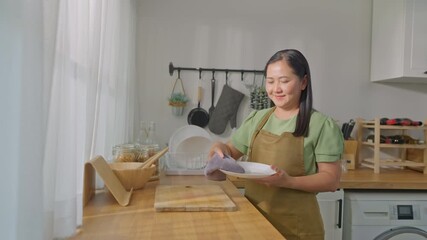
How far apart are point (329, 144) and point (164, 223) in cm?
56

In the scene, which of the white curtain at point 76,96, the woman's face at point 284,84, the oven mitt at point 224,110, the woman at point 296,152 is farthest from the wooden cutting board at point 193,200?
the oven mitt at point 224,110

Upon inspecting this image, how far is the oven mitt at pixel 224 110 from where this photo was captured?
2.21 m

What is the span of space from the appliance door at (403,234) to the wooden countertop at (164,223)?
955 mm

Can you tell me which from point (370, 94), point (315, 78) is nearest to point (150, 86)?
point (315, 78)

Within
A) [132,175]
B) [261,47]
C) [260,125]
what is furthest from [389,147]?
[132,175]

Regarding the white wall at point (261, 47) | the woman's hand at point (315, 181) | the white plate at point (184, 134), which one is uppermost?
the white wall at point (261, 47)

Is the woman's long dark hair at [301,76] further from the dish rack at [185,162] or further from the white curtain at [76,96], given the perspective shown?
the dish rack at [185,162]

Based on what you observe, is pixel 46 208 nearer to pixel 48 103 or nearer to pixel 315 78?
pixel 48 103

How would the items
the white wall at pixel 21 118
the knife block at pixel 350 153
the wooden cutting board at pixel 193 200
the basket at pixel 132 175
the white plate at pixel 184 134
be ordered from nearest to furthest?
the white wall at pixel 21 118
the wooden cutting board at pixel 193 200
the basket at pixel 132 175
the white plate at pixel 184 134
the knife block at pixel 350 153

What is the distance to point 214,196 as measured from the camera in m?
1.20

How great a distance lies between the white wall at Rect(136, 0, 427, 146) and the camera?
7.26ft

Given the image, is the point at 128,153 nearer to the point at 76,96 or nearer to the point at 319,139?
the point at 76,96

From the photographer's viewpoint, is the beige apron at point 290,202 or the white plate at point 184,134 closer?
the beige apron at point 290,202

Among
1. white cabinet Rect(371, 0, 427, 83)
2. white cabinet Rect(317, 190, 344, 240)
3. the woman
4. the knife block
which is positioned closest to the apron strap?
the woman
